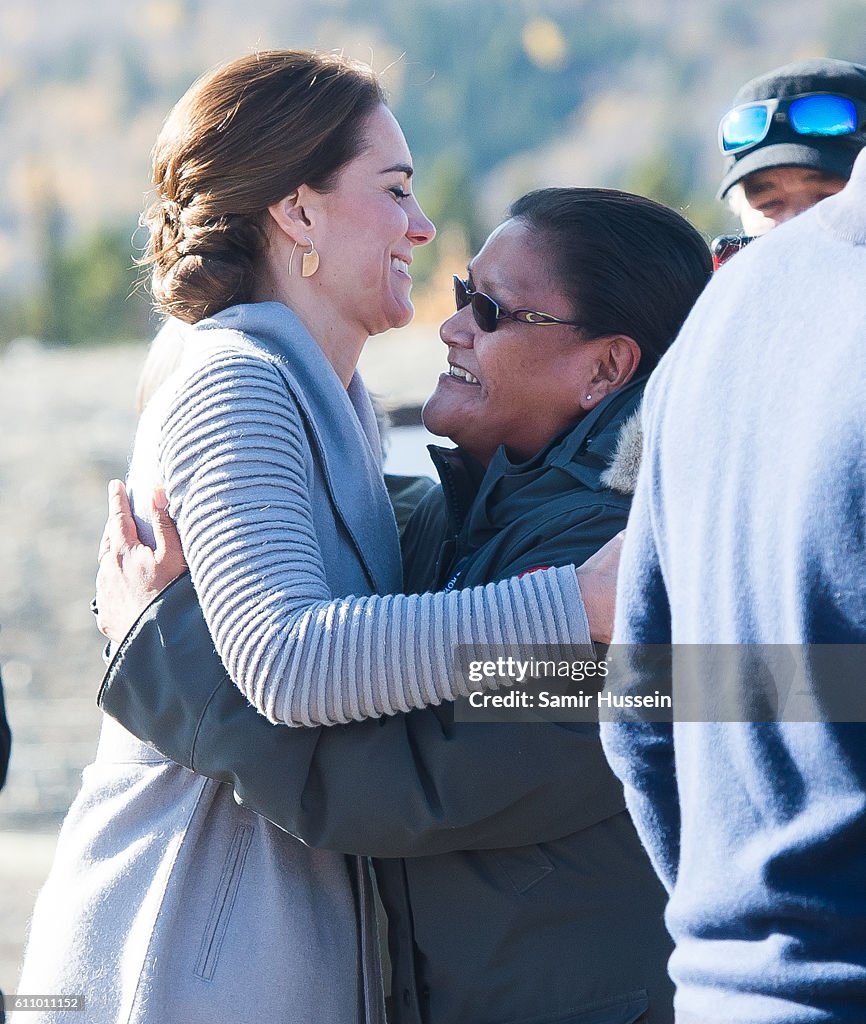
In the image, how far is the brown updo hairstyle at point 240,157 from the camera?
2016 millimetres

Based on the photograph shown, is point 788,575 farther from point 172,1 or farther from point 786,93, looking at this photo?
point 172,1

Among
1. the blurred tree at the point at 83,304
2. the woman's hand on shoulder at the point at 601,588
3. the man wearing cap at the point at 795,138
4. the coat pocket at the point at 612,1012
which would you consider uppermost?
the blurred tree at the point at 83,304

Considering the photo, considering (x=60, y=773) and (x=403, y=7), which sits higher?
(x=403, y=7)

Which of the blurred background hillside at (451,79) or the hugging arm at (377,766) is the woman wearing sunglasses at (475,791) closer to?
the hugging arm at (377,766)

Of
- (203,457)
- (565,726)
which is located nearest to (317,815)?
(565,726)

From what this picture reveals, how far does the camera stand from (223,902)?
1801 mm

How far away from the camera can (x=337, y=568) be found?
1899mm

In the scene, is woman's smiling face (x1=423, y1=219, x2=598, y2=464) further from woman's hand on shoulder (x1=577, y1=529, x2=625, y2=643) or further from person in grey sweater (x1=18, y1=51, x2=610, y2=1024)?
woman's hand on shoulder (x1=577, y1=529, x2=625, y2=643)

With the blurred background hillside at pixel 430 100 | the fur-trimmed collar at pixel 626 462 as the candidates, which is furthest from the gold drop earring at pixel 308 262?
the blurred background hillside at pixel 430 100

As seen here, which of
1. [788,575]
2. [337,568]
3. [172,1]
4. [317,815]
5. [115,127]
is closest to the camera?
[788,575]

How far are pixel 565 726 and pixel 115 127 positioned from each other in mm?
71291

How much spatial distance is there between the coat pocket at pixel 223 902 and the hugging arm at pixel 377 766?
4.0 inches

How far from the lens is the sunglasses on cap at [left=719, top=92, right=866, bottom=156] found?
3146 millimetres

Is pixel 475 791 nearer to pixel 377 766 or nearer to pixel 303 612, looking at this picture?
pixel 377 766
